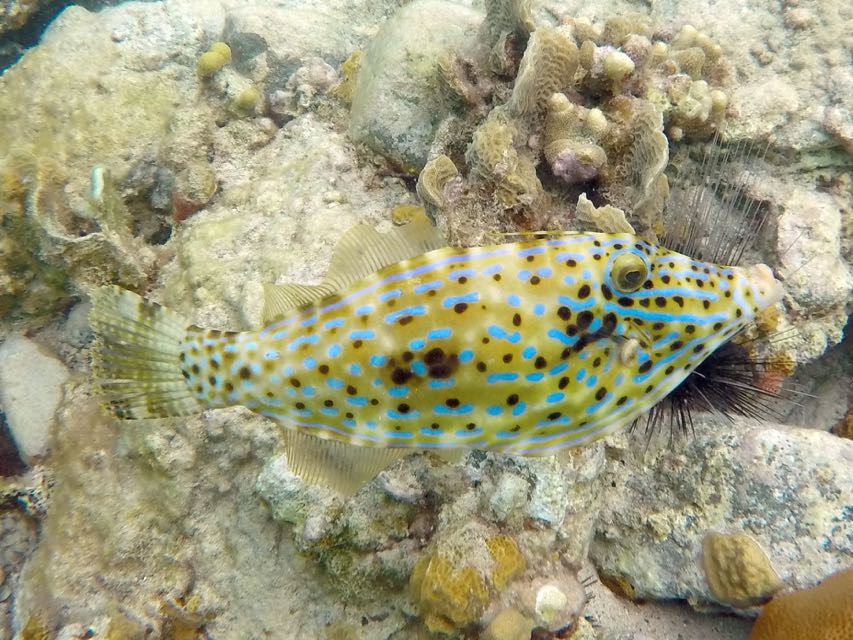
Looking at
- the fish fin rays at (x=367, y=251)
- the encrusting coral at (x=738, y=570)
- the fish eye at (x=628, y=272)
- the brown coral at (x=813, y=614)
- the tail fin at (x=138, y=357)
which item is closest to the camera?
the fish eye at (x=628, y=272)

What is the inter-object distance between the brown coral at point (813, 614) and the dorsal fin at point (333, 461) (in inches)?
90.6

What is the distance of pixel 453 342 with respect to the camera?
5.65 feet

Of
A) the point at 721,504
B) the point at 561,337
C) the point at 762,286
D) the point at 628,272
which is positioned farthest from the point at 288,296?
the point at 721,504

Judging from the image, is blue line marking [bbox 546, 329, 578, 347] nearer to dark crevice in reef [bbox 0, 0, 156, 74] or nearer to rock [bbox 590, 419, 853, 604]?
rock [bbox 590, 419, 853, 604]

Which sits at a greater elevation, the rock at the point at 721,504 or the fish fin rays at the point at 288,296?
the fish fin rays at the point at 288,296

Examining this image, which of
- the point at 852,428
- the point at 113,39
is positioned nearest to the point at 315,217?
the point at 113,39

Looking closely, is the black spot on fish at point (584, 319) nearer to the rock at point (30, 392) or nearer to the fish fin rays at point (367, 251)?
the fish fin rays at point (367, 251)

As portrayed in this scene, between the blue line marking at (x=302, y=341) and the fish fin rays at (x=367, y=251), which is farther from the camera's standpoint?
the fish fin rays at (x=367, y=251)

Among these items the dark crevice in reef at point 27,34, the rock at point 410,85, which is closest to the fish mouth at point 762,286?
the rock at point 410,85

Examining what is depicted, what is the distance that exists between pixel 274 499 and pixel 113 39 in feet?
18.1

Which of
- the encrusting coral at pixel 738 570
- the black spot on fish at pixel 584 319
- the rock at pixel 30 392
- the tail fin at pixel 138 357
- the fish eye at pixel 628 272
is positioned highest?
the fish eye at pixel 628 272

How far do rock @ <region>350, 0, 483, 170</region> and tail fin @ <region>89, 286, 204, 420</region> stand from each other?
2.47 metres

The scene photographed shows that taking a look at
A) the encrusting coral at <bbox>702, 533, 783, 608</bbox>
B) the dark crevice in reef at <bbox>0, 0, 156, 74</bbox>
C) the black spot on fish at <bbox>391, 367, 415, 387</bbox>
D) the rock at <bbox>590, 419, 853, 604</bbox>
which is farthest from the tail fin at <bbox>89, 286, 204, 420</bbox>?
the dark crevice in reef at <bbox>0, 0, 156, 74</bbox>

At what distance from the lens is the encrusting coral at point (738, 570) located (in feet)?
9.26
